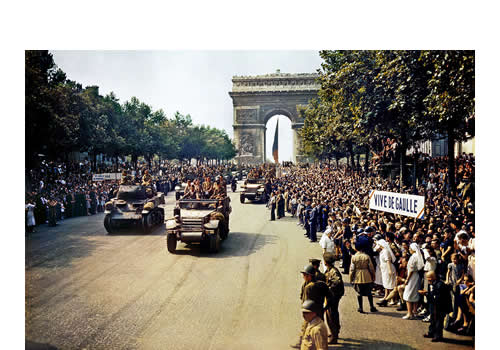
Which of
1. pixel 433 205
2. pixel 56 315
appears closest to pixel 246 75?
pixel 433 205

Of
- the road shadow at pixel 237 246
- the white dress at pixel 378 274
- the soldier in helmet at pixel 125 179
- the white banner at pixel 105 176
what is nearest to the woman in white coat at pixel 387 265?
the white dress at pixel 378 274

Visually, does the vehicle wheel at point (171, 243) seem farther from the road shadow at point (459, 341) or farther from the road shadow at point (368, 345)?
the road shadow at point (459, 341)

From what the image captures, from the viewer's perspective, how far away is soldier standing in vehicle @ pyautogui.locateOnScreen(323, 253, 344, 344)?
216 inches

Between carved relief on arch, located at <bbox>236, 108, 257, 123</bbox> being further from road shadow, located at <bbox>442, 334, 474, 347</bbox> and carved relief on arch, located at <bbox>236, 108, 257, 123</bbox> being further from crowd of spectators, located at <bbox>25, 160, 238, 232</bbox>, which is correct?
road shadow, located at <bbox>442, 334, 474, 347</bbox>

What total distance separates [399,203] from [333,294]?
2.52m

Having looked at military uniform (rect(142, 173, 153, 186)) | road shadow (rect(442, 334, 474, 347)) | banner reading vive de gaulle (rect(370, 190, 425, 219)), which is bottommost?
road shadow (rect(442, 334, 474, 347))

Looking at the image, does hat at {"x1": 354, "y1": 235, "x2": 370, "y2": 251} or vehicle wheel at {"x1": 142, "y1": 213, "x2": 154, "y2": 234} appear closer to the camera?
hat at {"x1": 354, "y1": 235, "x2": 370, "y2": 251}

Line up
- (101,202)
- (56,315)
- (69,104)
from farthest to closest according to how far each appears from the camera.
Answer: (101,202) → (69,104) → (56,315)

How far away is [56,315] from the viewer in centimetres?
621

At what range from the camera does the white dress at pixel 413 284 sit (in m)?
6.02

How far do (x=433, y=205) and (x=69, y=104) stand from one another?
7532mm

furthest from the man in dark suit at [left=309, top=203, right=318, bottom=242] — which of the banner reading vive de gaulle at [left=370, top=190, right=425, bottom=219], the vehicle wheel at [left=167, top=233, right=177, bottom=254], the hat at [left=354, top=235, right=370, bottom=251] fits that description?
the vehicle wheel at [left=167, top=233, right=177, bottom=254]

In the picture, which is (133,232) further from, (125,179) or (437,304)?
(437,304)

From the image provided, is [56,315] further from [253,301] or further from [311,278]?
[311,278]
